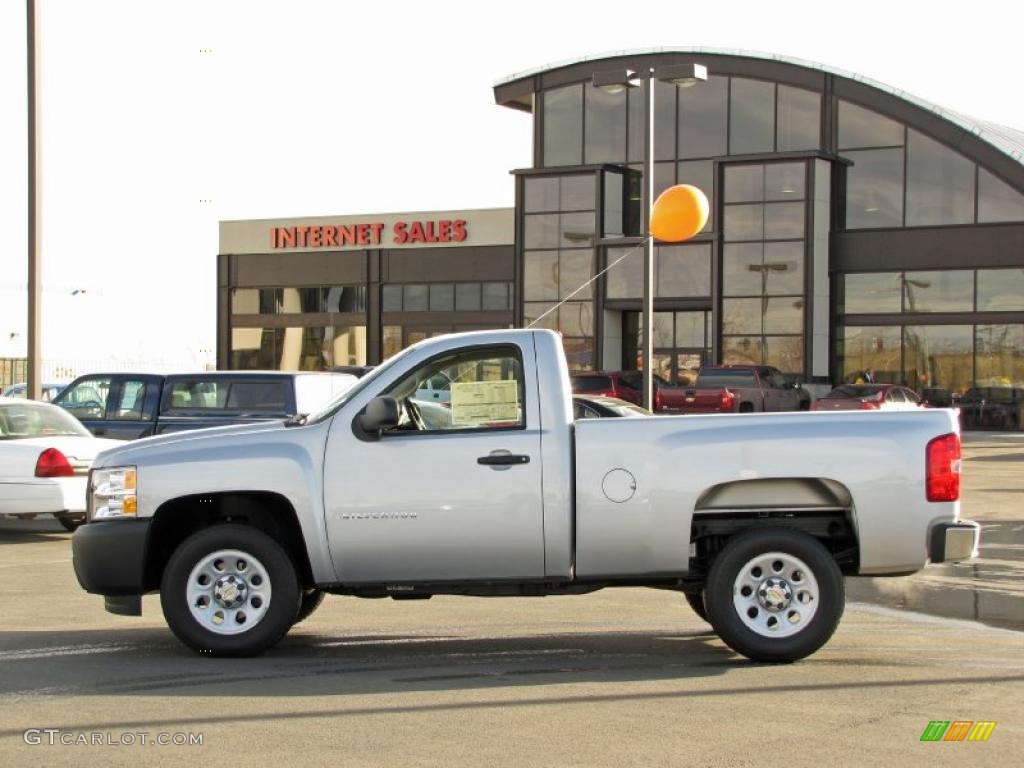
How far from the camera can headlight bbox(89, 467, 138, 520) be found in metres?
8.91

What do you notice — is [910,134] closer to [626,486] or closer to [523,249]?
[523,249]

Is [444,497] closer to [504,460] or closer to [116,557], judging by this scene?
[504,460]

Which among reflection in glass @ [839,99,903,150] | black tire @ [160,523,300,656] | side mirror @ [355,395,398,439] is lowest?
black tire @ [160,523,300,656]

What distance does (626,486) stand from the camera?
862 cm

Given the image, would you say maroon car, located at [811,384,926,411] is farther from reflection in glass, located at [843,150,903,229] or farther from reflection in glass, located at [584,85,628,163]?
reflection in glass, located at [584,85,628,163]

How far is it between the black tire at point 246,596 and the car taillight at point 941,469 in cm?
381

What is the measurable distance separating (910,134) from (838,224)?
3.62 metres

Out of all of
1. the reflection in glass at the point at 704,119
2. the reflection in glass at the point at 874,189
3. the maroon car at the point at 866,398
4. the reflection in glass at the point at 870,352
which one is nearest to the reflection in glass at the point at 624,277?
the reflection in glass at the point at 704,119

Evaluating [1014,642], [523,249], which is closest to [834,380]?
[523,249]

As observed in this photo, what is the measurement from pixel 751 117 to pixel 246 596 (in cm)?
4273

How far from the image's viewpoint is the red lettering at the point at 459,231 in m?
53.9

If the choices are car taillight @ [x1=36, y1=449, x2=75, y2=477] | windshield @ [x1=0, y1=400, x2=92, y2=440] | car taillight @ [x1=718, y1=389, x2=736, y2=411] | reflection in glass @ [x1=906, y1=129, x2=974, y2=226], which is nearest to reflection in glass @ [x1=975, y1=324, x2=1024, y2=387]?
reflection in glass @ [x1=906, y1=129, x2=974, y2=226]

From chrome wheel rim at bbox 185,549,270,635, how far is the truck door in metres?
0.52

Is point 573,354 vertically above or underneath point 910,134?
underneath
